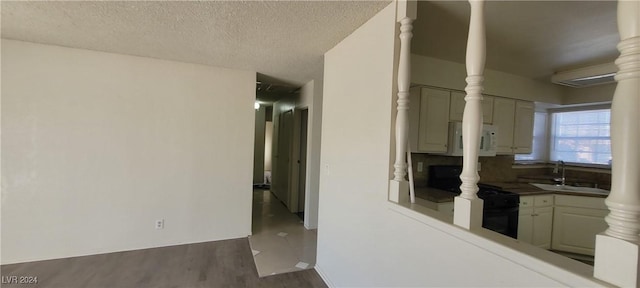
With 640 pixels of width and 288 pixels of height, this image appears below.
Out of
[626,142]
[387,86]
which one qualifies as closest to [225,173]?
[387,86]

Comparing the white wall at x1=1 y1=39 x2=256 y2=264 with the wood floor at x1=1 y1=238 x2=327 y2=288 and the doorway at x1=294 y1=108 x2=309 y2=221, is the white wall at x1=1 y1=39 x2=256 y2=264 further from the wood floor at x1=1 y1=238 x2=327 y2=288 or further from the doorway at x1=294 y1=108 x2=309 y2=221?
the doorway at x1=294 y1=108 x2=309 y2=221

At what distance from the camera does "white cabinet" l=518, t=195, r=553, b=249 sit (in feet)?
9.57

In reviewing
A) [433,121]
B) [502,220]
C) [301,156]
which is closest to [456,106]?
[433,121]

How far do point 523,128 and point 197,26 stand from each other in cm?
393

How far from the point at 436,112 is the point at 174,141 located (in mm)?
3101

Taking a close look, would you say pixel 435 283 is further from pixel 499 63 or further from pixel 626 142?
pixel 499 63

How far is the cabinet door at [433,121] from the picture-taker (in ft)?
9.14

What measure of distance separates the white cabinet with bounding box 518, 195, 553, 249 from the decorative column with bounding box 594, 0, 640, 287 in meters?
2.45

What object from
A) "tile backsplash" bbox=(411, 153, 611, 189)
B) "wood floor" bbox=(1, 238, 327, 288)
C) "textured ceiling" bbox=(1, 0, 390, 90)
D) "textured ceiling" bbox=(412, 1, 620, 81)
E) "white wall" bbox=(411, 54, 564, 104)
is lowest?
"wood floor" bbox=(1, 238, 327, 288)

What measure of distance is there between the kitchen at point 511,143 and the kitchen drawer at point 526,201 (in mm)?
15

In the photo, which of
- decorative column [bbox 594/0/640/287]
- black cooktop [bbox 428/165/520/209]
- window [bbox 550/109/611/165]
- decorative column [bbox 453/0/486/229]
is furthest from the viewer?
window [bbox 550/109/611/165]

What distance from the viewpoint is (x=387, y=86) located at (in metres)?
1.79

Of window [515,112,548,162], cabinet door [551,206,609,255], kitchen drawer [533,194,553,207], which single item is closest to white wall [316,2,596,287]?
kitchen drawer [533,194,553,207]

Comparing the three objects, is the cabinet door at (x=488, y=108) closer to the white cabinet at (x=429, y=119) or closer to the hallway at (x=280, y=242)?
the white cabinet at (x=429, y=119)
